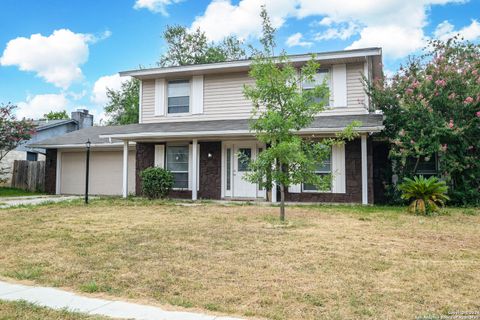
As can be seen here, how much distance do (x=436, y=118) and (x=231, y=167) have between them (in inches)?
269

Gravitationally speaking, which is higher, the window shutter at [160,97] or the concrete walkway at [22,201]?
the window shutter at [160,97]

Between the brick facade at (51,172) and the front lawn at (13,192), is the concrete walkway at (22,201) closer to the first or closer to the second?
the front lawn at (13,192)

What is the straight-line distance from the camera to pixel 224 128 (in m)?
12.1

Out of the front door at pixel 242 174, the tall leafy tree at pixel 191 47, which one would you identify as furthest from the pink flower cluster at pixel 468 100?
the tall leafy tree at pixel 191 47

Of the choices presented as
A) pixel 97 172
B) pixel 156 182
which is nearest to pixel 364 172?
pixel 156 182

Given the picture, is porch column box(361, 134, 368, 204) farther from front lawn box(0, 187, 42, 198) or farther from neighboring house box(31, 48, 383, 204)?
front lawn box(0, 187, 42, 198)

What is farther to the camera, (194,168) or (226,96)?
(226,96)

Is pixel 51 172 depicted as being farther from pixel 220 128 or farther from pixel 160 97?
pixel 220 128

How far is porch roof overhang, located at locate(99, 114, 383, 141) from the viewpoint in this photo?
10.8 m

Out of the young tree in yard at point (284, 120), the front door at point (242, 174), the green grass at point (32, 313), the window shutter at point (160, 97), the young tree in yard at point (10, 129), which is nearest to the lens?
the green grass at point (32, 313)

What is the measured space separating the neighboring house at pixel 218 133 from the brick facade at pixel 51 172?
3.24ft

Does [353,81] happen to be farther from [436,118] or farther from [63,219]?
[63,219]

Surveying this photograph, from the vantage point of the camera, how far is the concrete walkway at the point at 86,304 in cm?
313

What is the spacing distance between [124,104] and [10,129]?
15.5 m
